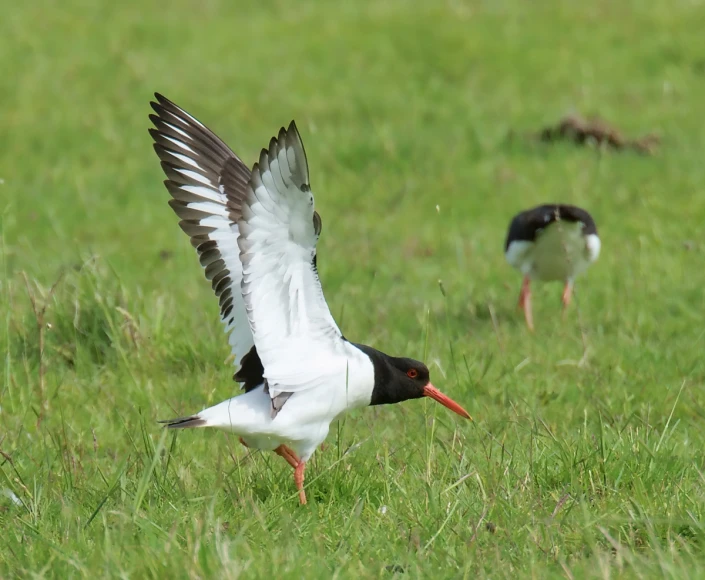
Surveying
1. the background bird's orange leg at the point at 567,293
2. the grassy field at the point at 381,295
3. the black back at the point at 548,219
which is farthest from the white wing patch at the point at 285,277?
the background bird's orange leg at the point at 567,293

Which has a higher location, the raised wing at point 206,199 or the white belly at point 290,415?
the raised wing at point 206,199

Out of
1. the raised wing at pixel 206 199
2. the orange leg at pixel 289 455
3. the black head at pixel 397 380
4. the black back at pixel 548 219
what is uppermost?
the raised wing at pixel 206 199

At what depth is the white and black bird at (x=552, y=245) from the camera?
7059mm

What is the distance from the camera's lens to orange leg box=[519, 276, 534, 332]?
691 centimetres

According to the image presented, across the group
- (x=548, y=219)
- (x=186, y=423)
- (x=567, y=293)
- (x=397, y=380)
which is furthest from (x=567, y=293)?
(x=186, y=423)

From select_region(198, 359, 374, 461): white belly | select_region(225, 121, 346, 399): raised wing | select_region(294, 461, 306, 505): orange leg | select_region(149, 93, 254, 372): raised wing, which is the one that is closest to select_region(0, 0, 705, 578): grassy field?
select_region(294, 461, 306, 505): orange leg

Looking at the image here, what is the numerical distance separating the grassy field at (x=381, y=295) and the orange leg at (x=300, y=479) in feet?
0.15

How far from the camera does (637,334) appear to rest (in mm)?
6488

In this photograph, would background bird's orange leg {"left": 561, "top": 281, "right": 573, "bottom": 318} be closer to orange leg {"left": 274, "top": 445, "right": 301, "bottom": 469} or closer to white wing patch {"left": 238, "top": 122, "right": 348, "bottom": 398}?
white wing patch {"left": 238, "top": 122, "right": 348, "bottom": 398}

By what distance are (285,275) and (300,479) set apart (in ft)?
2.55

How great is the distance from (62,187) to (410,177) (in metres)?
3.03

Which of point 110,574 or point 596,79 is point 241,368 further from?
point 596,79

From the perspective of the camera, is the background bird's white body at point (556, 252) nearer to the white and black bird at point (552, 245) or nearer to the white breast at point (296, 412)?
the white and black bird at point (552, 245)

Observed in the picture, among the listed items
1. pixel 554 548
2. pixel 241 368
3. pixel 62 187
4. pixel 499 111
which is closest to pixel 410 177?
pixel 499 111
